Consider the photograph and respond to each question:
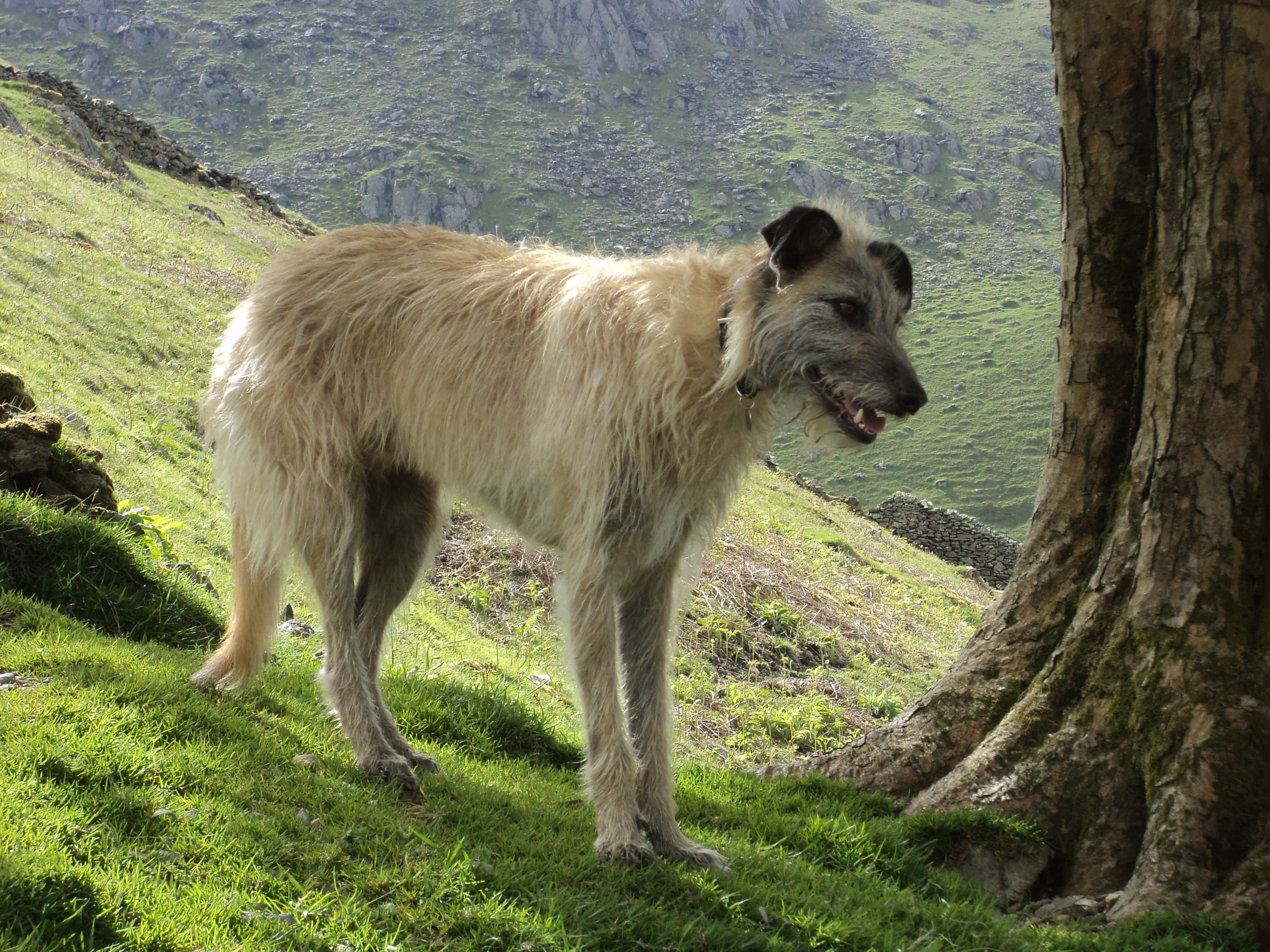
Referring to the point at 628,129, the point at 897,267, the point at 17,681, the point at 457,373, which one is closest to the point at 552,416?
the point at 457,373

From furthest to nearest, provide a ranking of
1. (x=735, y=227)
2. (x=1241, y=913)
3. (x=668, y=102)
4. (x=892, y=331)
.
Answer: (x=668, y=102)
(x=735, y=227)
(x=892, y=331)
(x=1241, y=913)

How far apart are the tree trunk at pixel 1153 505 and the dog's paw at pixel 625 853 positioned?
1.60 metres

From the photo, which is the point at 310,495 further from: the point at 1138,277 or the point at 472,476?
the point at 1138,277

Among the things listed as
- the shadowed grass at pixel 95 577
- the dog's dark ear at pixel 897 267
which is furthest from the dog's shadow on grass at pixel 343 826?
the dog's dark ear at pixel 897 267

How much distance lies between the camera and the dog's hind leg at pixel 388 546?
5551 millimetres

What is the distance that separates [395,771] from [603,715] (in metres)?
1.09

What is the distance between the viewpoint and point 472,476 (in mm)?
5102

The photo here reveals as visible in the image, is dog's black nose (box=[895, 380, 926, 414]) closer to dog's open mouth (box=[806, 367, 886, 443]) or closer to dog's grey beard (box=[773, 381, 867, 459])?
dog's open mouth (box=[806, 367, 886, 443])

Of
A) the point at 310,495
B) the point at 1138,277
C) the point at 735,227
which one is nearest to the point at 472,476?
the point at 310,495

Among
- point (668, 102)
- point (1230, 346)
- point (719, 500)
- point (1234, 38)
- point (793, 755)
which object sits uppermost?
point (668, 102)

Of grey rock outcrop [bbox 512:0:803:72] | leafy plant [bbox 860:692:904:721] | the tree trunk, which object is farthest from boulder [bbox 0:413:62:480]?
grey rock outcrop [bbox 512:0:803:72]

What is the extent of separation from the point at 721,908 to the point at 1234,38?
3.97m

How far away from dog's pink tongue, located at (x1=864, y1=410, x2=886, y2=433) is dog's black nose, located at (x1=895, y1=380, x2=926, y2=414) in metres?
0.13

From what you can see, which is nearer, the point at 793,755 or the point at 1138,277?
the point at 1138,277
